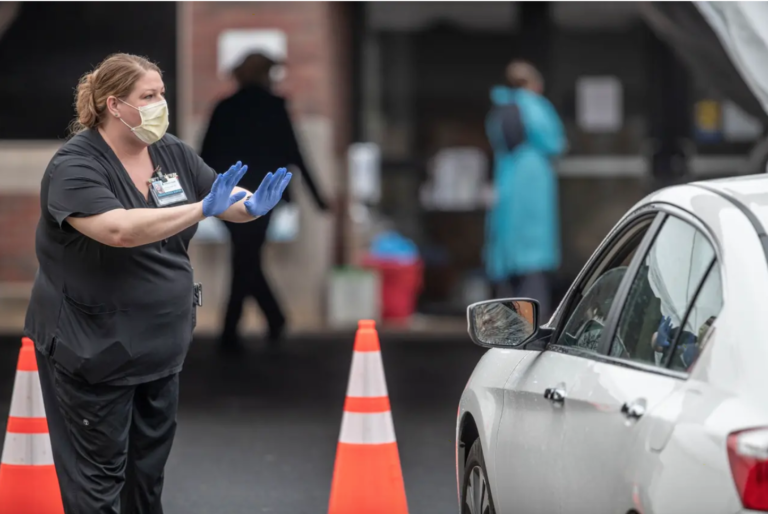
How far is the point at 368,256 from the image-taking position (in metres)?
15.8

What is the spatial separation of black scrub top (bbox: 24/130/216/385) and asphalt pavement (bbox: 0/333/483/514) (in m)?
1.98

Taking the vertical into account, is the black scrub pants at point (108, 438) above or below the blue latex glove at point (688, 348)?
below

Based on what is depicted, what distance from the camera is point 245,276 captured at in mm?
12578

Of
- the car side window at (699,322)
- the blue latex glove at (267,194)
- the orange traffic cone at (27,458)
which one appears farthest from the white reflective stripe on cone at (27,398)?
the car side window at (699,322)

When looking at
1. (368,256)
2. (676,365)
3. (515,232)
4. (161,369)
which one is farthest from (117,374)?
(368,256)

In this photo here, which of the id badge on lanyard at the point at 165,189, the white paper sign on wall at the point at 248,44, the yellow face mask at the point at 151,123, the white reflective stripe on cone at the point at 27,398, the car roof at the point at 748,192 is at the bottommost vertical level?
the white reflective stripe on cone at the point at 27,398

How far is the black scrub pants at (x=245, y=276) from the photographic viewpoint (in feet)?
41.2

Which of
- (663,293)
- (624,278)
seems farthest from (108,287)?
(663,293)

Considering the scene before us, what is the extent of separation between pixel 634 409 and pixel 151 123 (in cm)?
215

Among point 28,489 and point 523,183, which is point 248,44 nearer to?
point 523,183

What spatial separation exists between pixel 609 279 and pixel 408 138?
12.0m

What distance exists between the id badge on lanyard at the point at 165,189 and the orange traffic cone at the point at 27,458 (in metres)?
1.36

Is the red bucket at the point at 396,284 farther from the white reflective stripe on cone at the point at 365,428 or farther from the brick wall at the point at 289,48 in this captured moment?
the white reflective stripe on cone at the point at 365,428

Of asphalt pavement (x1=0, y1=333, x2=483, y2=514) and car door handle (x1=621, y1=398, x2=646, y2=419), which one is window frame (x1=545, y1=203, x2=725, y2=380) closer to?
car door handle (x1=621, y1=398, x2=646, y2=419)
